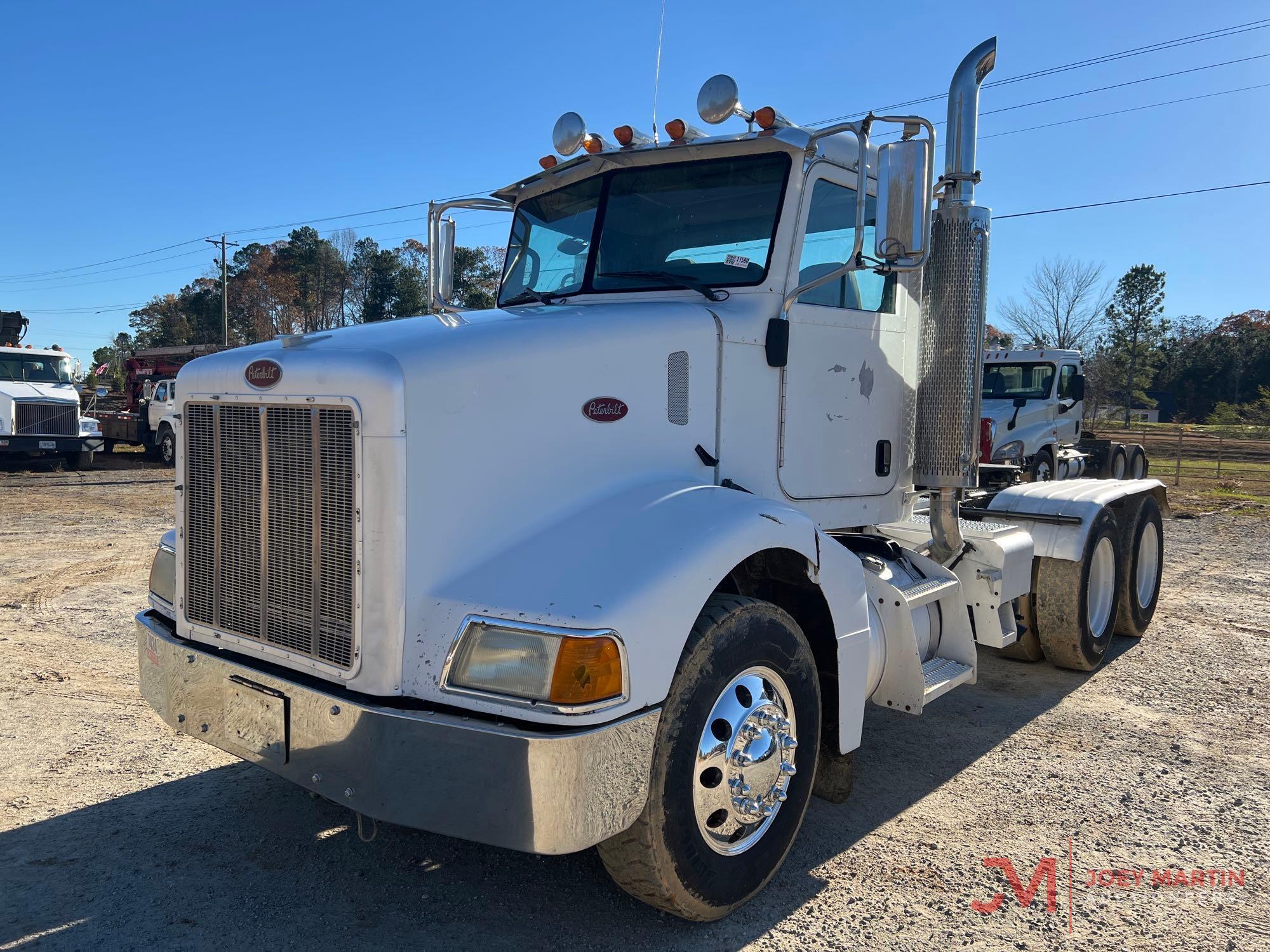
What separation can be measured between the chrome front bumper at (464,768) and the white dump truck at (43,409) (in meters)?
19.8

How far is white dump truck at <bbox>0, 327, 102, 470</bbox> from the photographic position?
62.7ft

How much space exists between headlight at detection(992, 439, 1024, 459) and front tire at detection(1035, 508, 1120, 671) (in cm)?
945

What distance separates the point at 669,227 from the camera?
4.09 metres

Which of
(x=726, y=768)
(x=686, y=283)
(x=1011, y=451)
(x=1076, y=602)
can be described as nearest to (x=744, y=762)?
(x=726, y=768)

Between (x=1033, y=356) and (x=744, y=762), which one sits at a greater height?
(x=1033, y=356)

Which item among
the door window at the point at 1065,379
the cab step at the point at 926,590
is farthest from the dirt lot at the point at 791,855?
the door window at the point at 1065,379

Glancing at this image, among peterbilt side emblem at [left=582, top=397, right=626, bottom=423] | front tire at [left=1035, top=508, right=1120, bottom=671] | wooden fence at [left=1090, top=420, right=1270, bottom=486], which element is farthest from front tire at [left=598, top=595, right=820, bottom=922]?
wooden fence at [left=1090, top=420, right=1270, bottom=486]

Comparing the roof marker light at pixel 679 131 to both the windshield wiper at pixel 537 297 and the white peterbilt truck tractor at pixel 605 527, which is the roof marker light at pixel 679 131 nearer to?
the white peterbilt truck tractor at pixel 605 527

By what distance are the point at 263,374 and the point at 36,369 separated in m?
21.1

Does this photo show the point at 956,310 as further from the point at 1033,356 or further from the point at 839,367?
the point at 1033,356

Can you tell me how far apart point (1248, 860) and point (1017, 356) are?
1500cm

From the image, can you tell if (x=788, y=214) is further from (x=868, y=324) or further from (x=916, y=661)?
(x=916, y=661)

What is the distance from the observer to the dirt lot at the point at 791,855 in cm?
312

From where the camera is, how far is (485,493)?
9.55 feet
